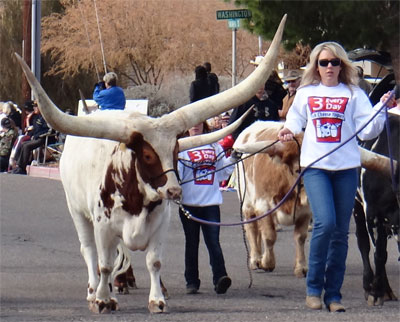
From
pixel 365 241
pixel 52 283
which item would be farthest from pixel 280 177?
pixel 52 283

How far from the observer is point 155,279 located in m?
9.07

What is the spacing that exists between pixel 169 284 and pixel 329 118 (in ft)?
11.0

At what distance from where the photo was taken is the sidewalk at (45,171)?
23.1 m

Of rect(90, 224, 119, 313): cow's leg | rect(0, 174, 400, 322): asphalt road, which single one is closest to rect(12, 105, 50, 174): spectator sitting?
rect(0, 174, 400, 322): asphalt road

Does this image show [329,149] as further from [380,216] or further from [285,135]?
[380,216]

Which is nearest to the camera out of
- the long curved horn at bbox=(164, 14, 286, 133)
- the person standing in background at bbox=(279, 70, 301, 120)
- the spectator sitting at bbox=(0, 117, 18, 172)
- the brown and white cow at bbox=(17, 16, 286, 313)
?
the brown and white cow at bbox=(17, 16, 286, 313)

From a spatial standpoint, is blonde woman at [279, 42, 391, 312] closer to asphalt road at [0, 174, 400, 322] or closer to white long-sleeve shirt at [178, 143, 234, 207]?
asphalt road at [0, 174, 400, 322]

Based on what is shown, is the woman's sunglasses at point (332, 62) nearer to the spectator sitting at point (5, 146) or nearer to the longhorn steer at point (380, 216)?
the longhorn steer at point (380, 216)

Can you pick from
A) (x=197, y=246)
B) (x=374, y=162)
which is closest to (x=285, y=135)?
(x=374, y=162)

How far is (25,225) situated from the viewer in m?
15.6

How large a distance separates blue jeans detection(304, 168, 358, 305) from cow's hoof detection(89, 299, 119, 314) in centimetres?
173

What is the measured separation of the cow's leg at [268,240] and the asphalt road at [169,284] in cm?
11

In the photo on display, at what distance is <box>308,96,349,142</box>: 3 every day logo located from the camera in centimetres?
823

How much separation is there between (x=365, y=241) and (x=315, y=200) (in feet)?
6.94
